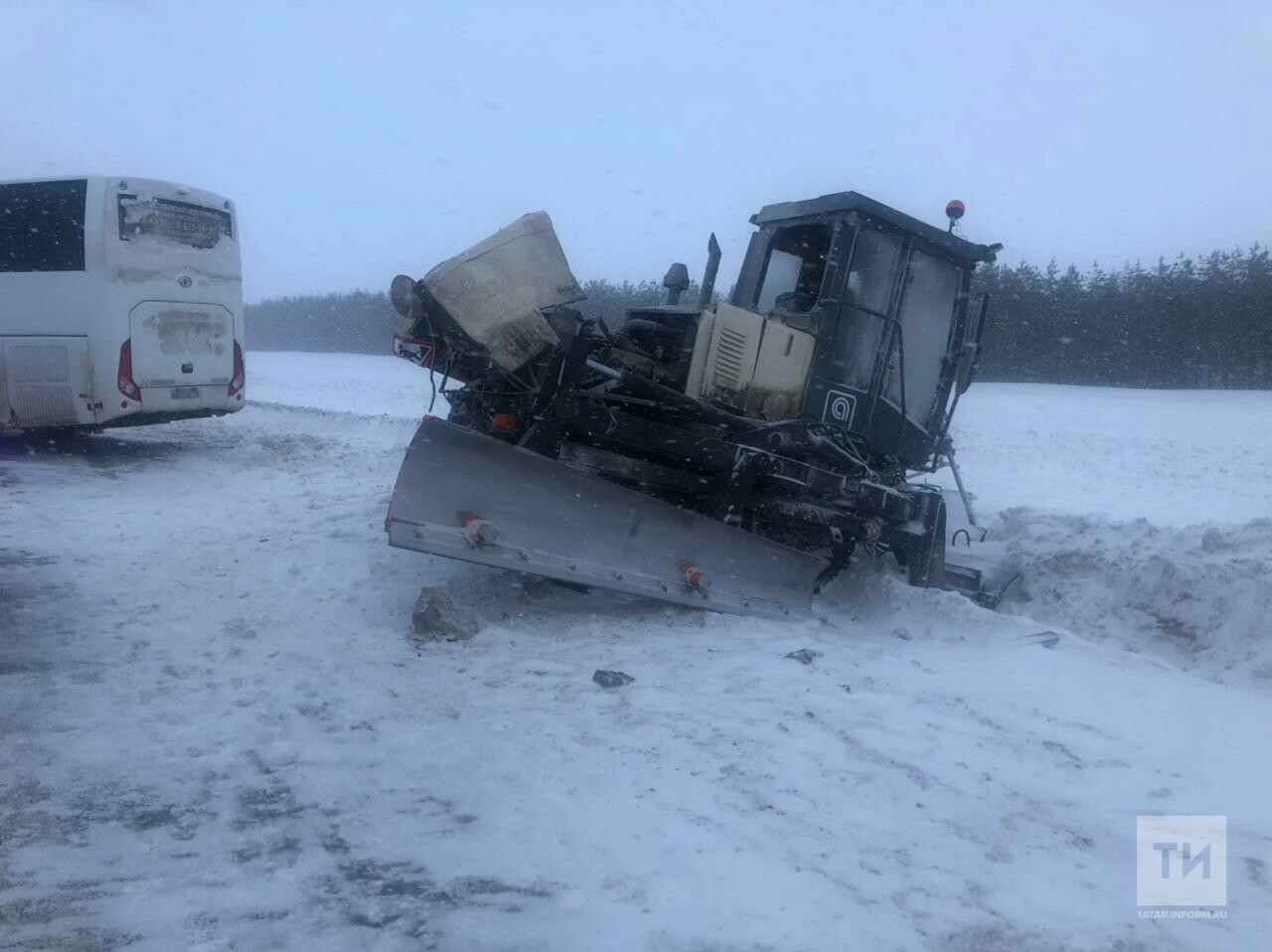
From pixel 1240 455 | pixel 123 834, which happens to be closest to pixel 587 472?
pixel 123 834

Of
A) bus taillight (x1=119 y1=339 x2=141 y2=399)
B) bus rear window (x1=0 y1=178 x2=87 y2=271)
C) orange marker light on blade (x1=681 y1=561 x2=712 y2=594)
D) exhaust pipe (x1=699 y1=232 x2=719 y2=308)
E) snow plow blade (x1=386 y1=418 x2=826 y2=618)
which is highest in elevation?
bus rear window (x1=0 y1=178 x2=87 y2=271)

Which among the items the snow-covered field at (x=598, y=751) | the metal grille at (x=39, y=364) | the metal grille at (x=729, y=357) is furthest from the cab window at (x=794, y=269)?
the metal grille at (x=39, y=364)

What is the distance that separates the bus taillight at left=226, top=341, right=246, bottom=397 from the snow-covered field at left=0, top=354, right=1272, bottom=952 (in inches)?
175

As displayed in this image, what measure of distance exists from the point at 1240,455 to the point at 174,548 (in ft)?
58.7

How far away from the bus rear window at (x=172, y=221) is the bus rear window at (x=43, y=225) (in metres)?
0.46

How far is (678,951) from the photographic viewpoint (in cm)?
241

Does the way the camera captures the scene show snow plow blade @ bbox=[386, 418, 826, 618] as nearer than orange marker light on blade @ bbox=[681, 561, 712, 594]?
Yes

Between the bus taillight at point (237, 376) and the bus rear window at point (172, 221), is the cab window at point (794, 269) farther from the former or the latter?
the bus taillight at point (237, 376)

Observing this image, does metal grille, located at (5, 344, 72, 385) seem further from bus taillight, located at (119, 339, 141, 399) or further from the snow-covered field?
the snow-covered field

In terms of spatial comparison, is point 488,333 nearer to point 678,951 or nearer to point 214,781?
point 214,781

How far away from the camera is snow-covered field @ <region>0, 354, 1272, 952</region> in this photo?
2.60 meters

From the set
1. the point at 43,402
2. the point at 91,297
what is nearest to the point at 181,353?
the point at 91,297

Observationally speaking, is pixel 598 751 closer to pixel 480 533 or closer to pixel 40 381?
pixel 480 533

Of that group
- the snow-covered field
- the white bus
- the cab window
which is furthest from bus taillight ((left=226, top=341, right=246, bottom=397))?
the cab window
